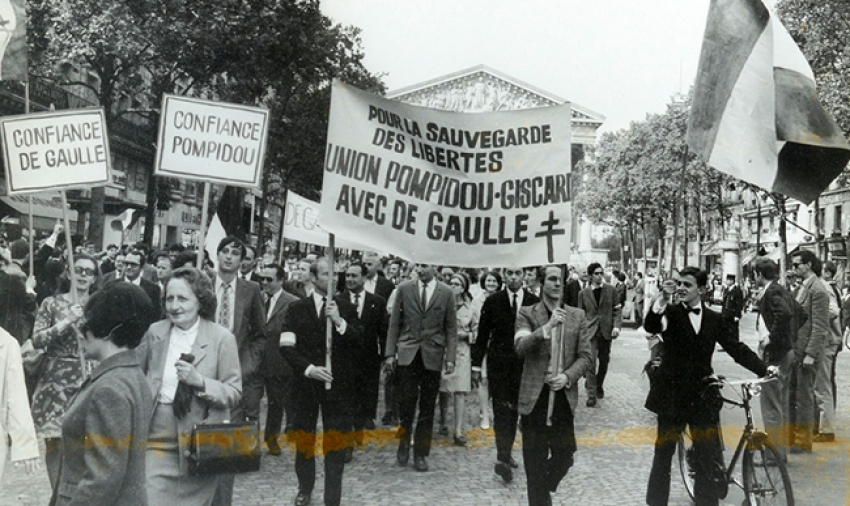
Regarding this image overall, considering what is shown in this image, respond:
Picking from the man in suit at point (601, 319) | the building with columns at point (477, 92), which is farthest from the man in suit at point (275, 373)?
the building with columns at point (477, 92)

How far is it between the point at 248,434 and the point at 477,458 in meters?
4.48

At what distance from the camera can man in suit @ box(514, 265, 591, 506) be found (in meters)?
6.34

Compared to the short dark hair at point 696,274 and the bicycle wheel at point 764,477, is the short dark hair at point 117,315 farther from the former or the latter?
the bicycle wheel at point 764,477

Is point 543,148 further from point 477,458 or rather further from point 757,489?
point 477,458

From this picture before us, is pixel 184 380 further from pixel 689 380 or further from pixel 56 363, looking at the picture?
pixel 689 380

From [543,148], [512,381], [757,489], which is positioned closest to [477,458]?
[512,381]

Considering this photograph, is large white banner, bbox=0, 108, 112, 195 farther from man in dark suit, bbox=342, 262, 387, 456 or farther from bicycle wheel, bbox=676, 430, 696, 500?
bicycle wheel, bbox=676, 430, 696, 500

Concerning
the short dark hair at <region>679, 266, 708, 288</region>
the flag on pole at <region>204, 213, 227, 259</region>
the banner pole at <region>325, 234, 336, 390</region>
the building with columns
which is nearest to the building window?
the building with columns

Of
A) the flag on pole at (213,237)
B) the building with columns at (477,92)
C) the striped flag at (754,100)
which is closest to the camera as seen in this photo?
the striped flag at (754,100)

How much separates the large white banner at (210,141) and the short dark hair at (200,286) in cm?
307

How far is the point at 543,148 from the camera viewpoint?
6.07 meters

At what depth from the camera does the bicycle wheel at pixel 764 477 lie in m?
6.02

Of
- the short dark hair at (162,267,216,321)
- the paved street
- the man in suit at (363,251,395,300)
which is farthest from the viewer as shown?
the man in suit at (363,251,395,300)

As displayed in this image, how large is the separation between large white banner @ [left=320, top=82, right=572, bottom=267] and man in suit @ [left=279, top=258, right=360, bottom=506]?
0.87 m
